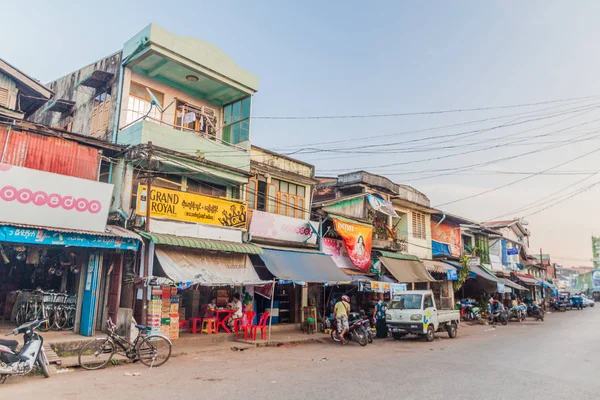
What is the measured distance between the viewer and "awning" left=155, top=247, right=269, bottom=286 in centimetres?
1355

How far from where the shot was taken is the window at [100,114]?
1579 centimetres

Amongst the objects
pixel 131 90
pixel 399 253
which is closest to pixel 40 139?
pixel 131 90

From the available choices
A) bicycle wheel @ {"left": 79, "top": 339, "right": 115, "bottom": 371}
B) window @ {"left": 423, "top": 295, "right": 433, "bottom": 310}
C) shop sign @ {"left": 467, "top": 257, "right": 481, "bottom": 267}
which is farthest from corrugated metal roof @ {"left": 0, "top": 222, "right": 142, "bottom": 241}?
shop sign @ {"left": 467, "top": 257, "right": 481, "bottom": 267}

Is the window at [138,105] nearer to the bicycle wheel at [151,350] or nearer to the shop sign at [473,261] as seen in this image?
the bicycle wheel at [151,350]

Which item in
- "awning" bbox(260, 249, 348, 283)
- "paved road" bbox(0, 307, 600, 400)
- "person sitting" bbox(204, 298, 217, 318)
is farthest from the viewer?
"awning" bbox(260, 249, 348, 283)

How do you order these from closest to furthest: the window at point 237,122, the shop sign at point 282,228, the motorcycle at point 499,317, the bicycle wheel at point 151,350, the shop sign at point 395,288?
the bicycle wheel at point 151,350 → the shop sign at point 282,228 → the window at point 237,122 → the shop sign at point 395,288 → the motorcycle at point 499,317

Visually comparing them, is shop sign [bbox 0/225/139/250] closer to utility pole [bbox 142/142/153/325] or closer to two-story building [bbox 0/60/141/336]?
two-story building [bbox 0/60/141/336]

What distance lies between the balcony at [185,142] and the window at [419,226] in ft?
48.8

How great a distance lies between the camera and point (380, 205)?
78.1ft

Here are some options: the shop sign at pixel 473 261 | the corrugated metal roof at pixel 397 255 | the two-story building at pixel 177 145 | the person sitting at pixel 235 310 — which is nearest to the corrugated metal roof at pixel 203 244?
the two-story building at pixel 177 145

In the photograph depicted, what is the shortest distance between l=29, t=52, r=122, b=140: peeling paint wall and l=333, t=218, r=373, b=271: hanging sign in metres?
10.7

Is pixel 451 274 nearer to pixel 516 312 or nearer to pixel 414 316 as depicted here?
pixel 516 312

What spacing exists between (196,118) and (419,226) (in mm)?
17374

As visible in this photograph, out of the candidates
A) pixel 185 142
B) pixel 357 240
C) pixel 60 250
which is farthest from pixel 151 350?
pixel 357 240
